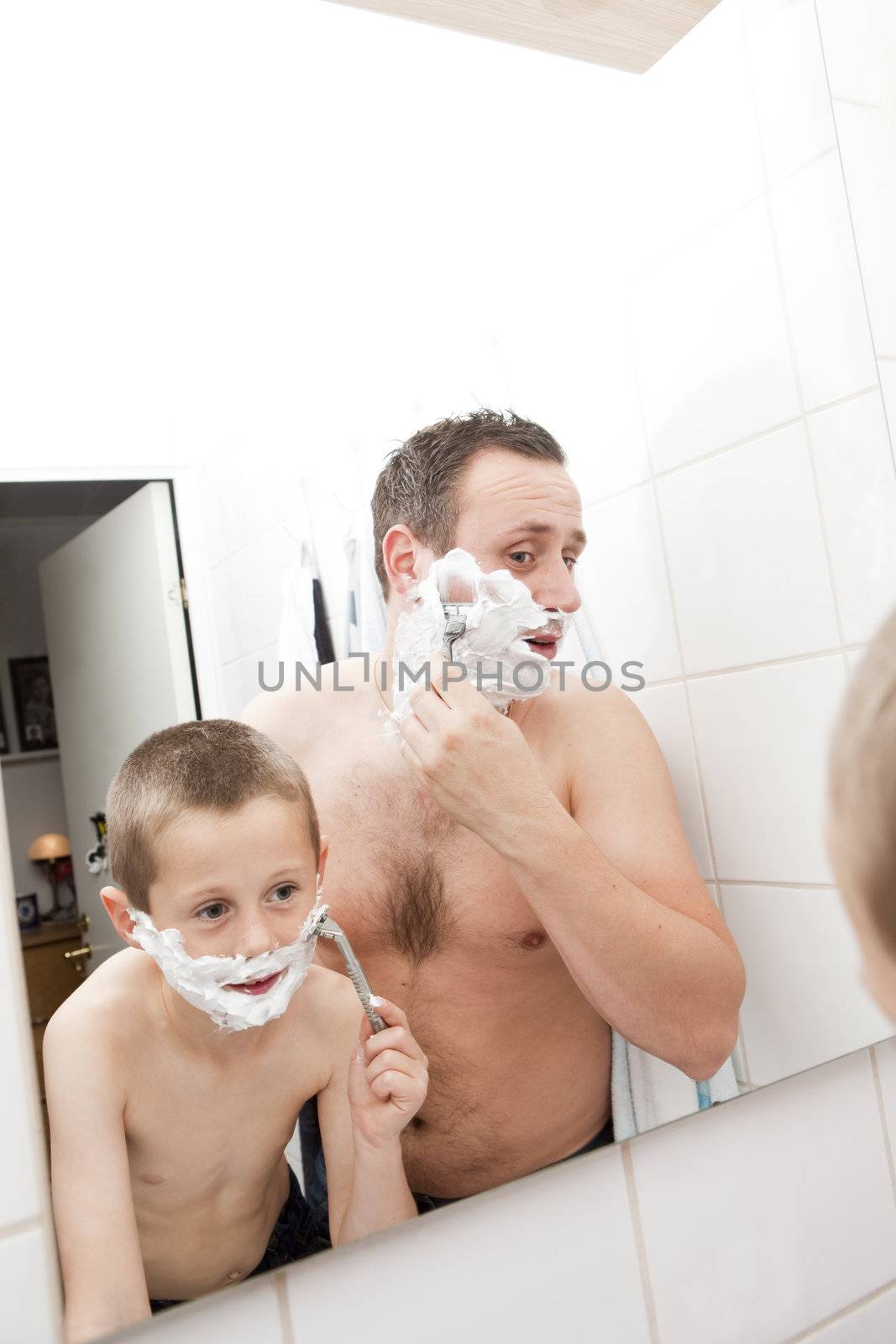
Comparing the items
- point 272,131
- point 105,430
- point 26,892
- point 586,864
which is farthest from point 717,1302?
point 272,131

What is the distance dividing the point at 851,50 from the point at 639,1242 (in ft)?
3.49

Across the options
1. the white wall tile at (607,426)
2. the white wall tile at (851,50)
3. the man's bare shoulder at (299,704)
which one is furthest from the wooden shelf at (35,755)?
the white wall tile at (851,50)

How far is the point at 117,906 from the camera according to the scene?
56 cm

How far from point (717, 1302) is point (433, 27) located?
1022mm

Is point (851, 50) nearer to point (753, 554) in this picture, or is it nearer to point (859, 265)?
point (859, 265)

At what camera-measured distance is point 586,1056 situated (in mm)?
746

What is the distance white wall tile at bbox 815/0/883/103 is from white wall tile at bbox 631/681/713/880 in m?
0.57

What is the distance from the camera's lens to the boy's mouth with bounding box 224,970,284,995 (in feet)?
1.86

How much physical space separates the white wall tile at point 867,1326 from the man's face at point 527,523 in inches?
24.8

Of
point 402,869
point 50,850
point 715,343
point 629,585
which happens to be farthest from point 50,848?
point 715,343

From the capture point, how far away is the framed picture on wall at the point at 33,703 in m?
0.56

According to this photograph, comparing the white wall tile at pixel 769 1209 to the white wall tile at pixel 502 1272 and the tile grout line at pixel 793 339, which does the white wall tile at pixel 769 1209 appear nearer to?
the white wall tile at pixel 502 1272

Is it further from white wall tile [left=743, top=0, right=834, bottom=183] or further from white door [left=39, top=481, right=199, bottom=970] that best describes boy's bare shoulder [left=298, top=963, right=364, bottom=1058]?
white wall tile [left=743, top=0, right=834, bottom=183]

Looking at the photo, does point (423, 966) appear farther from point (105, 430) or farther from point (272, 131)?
point (272, 131)
